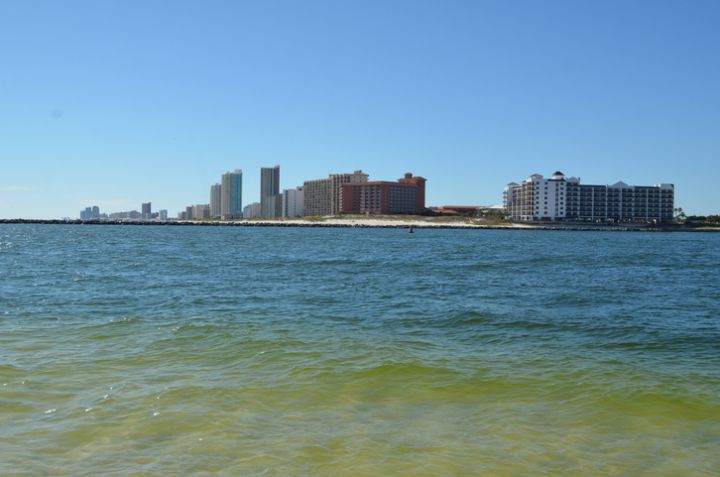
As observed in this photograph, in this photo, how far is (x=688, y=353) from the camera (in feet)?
46.4

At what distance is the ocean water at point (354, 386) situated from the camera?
698cm

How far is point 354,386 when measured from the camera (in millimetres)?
10219

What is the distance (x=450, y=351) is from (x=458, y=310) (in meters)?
6.72

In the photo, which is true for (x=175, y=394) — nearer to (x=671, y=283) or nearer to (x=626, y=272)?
(x=671, y=283)

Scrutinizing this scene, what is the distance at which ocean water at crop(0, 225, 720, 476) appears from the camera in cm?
698

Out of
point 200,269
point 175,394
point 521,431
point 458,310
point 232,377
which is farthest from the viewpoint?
point 200,269

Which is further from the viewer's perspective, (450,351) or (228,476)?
(450,351)

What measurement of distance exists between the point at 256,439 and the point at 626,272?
120 feet

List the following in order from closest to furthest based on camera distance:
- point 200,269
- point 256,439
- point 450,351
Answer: point 256,439
point 450,351
point 200,269

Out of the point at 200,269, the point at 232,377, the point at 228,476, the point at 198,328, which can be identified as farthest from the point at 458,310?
the point at 200,269

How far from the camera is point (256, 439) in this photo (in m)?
7.45

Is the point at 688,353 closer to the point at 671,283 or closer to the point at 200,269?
the point at 671,283

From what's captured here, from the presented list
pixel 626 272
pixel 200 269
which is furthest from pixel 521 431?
pixel 626 272

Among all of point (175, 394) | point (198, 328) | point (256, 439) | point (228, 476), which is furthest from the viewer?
point (198, 328)
